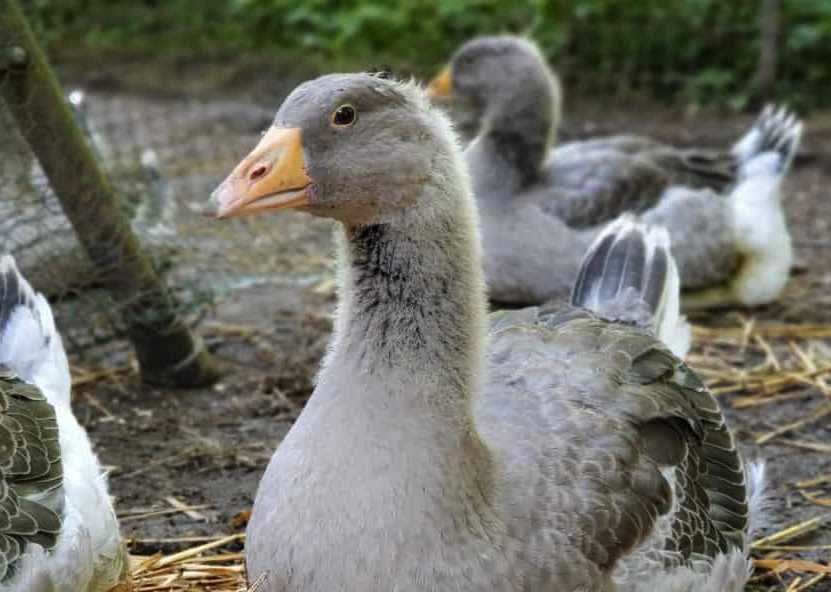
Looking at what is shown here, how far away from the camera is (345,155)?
296 centimetres

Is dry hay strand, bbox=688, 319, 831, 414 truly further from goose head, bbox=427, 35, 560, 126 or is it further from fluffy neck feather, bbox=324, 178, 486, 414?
fluffy neck feather, bbox=324, 178, 486, 414

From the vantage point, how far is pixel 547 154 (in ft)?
22.9

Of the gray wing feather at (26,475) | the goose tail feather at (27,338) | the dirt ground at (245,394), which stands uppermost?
the goose tail feather at (27,338)

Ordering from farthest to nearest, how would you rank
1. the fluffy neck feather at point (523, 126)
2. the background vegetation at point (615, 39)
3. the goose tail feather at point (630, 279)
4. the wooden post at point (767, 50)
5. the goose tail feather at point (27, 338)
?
1. the background vegetation at point (615, 39)
2. the wooden post at point (767, 50)
3. the fluffy neck feather at point (523, 126)
4. the goose tail feather at point (630, 279)
5. the goose tail feather at point (27, 338)

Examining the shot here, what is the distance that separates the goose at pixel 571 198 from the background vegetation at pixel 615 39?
3.24 m

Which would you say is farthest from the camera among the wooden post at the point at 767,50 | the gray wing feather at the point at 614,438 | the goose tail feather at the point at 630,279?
the wooden post at the point at 767,50

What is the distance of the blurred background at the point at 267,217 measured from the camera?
481 cm

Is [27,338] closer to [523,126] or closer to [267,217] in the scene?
[267,217]

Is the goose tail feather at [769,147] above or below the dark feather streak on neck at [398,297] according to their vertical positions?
below

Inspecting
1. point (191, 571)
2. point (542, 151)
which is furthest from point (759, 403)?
point (191, 571)

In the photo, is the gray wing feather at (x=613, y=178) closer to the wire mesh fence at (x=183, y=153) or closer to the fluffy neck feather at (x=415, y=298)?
the wire mesh fence at (x=183, y=153)

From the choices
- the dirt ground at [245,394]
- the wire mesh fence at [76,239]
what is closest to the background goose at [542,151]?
the dirt ground at [245,394]

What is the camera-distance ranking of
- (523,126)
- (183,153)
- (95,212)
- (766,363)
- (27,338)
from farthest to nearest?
(183,153) < (523,126) < (766,363) < (95,212) < (27,338)

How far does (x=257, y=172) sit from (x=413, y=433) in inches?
28.2
